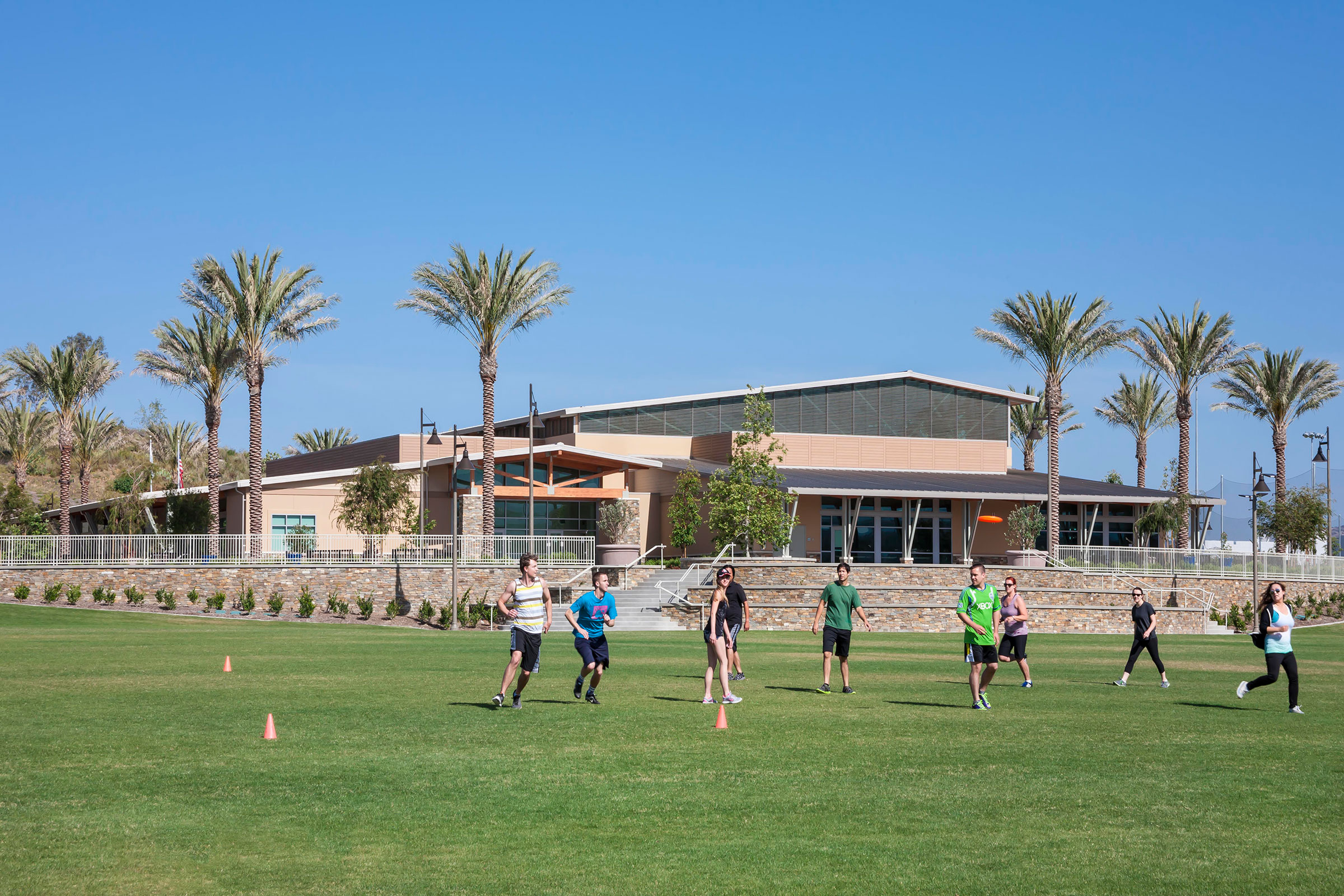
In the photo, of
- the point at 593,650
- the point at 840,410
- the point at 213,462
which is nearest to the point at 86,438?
the point at 213,462

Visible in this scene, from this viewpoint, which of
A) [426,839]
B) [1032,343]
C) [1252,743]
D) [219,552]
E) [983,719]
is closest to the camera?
[426,839]

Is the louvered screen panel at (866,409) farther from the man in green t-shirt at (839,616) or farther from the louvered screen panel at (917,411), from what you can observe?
the man in green t-shirt at (839,616)

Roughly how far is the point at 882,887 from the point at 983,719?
7762 millimetres

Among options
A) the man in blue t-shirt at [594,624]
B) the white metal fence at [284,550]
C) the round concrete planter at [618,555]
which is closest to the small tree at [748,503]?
the round concrete planter at [618,555]

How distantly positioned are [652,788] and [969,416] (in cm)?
5221

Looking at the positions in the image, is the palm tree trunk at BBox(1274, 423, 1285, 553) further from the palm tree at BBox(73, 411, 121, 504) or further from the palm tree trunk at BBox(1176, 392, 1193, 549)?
the palm tree at BBox(73, 411, 121, 504)

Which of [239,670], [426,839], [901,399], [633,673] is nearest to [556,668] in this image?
[633,673]

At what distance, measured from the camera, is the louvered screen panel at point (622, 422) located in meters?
55.5

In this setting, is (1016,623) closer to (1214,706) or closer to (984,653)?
(1214,706)

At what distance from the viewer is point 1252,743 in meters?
12.8

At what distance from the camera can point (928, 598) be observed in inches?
1511

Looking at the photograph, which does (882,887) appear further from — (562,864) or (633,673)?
(633,673)

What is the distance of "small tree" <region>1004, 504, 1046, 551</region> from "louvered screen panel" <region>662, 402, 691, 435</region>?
1490 centimetres

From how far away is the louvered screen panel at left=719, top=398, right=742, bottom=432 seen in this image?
57.1 m
